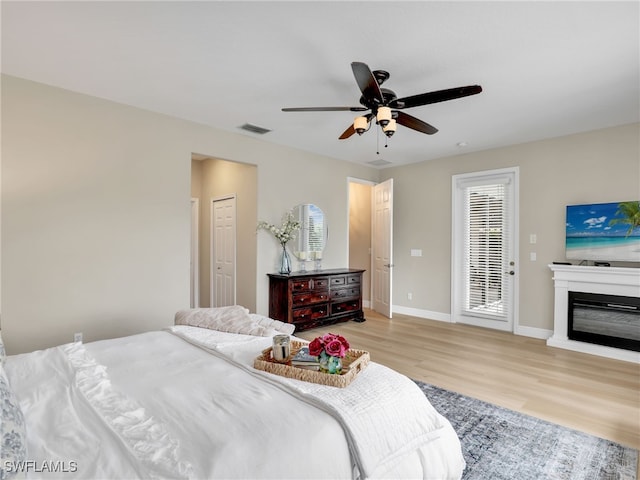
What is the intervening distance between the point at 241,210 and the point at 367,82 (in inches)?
127

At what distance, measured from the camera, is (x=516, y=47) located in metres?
2.53

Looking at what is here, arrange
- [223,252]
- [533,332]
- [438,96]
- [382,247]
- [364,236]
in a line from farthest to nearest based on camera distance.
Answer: [364,236] < [382,247] < [223,252] < [533,332] < [438,96]

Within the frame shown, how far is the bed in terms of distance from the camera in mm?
1023

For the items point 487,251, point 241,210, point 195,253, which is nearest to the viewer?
point 241,210

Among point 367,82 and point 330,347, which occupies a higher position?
point 367,82

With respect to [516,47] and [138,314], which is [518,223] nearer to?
[516,47]

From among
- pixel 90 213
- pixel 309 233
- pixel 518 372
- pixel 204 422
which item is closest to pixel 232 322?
pixel 204 422

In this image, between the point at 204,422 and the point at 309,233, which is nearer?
the point at 204,422

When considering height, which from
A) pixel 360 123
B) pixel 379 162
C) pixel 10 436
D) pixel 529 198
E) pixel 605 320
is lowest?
pixel 605 320

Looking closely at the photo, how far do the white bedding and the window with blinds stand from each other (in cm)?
402

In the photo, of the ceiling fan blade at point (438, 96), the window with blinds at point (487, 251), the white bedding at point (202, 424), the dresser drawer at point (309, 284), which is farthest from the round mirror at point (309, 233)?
the white bedding at point (202, 424)

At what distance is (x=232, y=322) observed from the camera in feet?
8.18

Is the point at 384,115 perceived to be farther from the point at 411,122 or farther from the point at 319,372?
the point at 319,372

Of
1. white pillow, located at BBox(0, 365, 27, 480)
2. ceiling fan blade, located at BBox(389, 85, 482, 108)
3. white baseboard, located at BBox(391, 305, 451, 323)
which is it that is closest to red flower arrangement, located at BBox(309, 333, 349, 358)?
white pillow, located at BBox(0, 365, 27, 480)
